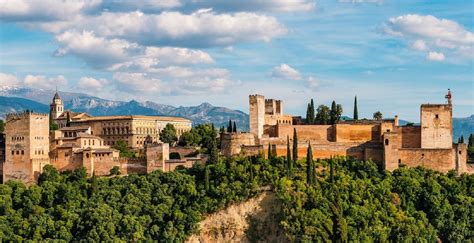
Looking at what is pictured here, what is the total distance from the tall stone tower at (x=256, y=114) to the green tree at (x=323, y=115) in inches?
282

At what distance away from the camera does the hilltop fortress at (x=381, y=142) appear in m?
53.4

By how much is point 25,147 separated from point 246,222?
1968 cm

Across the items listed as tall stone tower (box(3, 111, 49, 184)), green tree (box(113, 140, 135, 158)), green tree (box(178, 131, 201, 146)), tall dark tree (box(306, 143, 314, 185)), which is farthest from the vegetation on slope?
green tree (box(178, 131, 201, 146))

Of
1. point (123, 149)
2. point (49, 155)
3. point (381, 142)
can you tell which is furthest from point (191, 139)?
point (381, 142)

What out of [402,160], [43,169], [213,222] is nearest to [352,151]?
[402,160]

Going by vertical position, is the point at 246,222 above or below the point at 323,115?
below

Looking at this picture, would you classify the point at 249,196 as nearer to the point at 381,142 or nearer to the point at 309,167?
the point at 309,167

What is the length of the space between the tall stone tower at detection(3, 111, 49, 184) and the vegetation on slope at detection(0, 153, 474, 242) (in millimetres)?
2589

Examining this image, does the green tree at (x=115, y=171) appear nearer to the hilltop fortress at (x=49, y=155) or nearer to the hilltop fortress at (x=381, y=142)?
the hilltop fortress at (x=49, y=155)

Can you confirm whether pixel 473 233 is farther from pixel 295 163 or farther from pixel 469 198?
pixel 295 163

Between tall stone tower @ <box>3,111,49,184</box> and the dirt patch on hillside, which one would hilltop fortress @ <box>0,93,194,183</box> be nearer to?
tall stone tower @ <box>3,111,49,184</box>

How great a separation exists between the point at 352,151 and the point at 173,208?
15.1 metres

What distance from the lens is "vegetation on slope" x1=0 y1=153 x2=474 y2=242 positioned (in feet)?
157

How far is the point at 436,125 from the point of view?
177 ft
